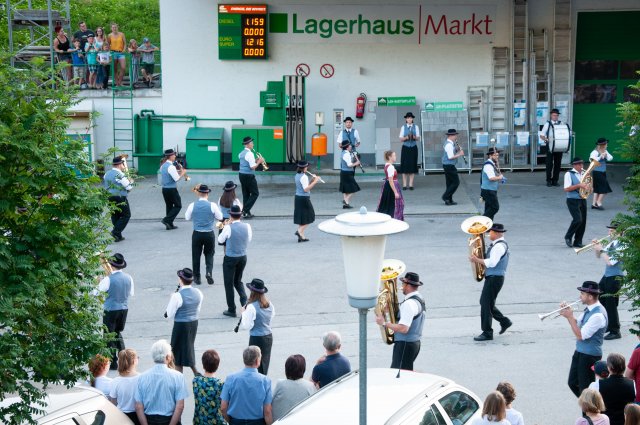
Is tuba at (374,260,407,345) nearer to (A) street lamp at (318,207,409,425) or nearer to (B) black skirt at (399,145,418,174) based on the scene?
(A) street lamp at (318,207,409,425)

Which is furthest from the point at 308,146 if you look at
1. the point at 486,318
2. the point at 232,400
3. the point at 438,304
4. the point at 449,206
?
the point at 232,400

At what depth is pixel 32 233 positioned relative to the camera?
7.33m

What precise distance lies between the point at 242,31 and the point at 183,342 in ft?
46.2

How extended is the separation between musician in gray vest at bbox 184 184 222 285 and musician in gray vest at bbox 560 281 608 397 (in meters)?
6.85

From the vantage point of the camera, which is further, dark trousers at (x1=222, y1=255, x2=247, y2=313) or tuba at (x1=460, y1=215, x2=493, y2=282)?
dark trousers at (x1=222, y1=255, x2=247, y2=313)

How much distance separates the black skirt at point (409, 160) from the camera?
2312 cm

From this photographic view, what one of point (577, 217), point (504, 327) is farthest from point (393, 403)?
point (577, 217)

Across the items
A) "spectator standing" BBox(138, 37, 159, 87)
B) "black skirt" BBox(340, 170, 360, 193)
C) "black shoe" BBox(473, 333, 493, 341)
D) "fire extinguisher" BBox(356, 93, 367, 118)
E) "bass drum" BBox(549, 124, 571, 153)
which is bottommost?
"black shoe" BBox(473, 333, 493, 341)

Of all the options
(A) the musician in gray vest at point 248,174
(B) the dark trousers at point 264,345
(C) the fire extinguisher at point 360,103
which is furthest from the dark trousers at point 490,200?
(B) the dark trousers at point 264,345

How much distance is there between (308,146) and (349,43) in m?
→ 2.85

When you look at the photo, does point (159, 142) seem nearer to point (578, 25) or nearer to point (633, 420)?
point (578, 25)

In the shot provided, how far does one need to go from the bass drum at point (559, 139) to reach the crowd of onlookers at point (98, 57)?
10481 millimetres

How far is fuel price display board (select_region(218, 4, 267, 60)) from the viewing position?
2467 centimetres

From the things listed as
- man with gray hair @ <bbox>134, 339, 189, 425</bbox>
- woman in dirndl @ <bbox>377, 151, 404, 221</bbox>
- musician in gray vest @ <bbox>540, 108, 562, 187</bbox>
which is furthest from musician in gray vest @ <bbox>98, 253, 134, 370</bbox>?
musician in gray vest @ <bbox>540, 108, 562, 187</bbox>
